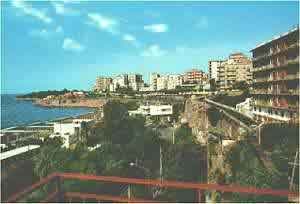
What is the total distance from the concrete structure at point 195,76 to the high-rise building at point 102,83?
24958 mm

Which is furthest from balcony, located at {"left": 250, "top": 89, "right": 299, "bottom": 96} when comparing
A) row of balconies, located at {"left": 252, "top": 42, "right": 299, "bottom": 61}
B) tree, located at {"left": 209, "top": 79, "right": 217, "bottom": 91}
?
tree, located at {"left": 209, "top": 79, "right": 217, "bottom": 91}

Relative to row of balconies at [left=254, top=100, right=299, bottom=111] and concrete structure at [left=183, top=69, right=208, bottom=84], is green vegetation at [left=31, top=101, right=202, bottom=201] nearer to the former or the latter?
row of balconies at [left=254, top=100, right=299, bottom=111]

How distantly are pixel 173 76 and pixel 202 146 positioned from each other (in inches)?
2275

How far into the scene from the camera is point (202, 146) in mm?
18750

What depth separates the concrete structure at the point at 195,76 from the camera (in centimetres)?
7019

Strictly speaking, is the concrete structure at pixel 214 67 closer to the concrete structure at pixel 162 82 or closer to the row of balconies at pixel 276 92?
the concrete structure at pixel 162 82

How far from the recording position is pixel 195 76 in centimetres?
7131

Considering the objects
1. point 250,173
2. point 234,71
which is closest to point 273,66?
point 250,173

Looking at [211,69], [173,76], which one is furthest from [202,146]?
[173,76]

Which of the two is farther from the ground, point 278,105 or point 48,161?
point 278,105

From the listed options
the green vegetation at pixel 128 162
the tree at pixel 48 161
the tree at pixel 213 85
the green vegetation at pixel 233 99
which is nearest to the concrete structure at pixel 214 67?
the tree at pixel 213 85

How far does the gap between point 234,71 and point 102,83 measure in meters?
47.1

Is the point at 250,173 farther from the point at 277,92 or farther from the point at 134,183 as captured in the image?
the point at 277,92

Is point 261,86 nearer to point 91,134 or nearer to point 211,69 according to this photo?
point 91,134
